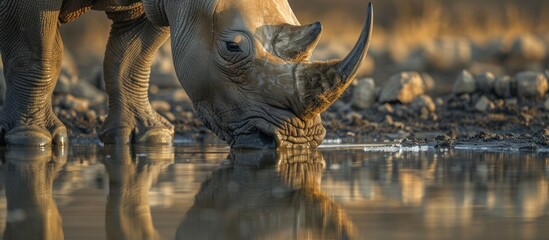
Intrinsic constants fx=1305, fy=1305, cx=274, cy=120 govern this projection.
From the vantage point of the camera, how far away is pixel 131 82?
10.9 metres

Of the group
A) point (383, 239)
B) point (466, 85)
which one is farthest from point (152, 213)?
point (466, 85)

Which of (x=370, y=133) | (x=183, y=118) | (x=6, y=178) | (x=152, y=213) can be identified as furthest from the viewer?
(x=183, y=118)

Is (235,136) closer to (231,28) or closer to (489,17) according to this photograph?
(231,28)

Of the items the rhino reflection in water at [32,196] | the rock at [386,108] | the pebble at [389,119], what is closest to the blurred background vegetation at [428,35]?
the rock at [386,108]

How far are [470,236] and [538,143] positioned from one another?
14.4 ft

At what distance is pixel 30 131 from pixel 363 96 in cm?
416

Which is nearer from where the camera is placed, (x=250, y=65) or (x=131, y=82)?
(x=250, y=65)

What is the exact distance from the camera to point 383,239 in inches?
180

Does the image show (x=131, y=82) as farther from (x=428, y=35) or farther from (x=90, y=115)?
(x=428, y=35)

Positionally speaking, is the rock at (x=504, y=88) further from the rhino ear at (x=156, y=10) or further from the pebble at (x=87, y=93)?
the rhino ear at (x=156, y=10)

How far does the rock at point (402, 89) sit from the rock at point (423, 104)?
0.66 feet

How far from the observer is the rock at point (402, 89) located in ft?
43.5

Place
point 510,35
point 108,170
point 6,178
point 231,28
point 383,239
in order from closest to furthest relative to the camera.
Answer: point 383,239
point 6,178
point 108,170
point 231,28
point 510,35

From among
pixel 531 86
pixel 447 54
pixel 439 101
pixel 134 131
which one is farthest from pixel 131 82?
pixel 447 54
